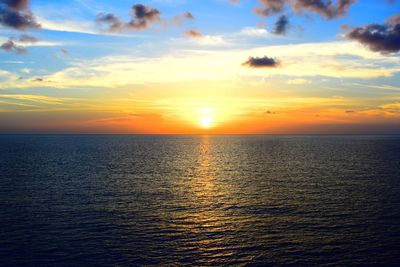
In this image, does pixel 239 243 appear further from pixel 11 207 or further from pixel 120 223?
pixel 11 207

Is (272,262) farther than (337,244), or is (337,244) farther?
(337,244)

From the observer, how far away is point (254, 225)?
45406mm

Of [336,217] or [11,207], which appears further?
[11,207]

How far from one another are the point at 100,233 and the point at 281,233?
21.6 meters

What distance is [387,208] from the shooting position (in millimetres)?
53344

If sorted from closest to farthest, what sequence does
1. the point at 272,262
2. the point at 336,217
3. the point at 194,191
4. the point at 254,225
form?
the point at 272,262 < the point at 254,225 < the point at 336,217 < the point at 194,191

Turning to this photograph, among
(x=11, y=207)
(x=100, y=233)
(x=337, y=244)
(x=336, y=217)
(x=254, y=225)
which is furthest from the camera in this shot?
(x=11, y=207)

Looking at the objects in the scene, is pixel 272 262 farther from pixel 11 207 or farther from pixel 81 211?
pixel 11 207

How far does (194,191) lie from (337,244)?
3682 centimetres

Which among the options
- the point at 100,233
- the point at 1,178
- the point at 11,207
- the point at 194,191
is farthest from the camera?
the point at 1,178

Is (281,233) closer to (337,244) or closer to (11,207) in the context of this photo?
(337,244)

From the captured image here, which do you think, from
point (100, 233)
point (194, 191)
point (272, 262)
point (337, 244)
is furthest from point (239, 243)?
point (194, 191)

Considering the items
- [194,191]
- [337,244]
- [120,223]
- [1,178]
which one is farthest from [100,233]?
[1,178]

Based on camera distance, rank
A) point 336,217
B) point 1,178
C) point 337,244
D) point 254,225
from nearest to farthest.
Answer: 1. point 337,244
2. point 254,225
3. point 336,217
4. point 1,178
